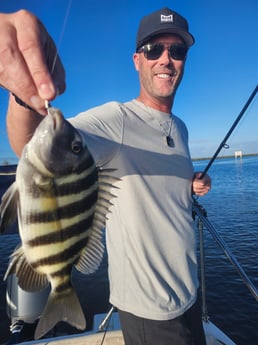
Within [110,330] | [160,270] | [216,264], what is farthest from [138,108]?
[216,264]

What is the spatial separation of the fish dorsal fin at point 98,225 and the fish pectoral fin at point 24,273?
225 mm

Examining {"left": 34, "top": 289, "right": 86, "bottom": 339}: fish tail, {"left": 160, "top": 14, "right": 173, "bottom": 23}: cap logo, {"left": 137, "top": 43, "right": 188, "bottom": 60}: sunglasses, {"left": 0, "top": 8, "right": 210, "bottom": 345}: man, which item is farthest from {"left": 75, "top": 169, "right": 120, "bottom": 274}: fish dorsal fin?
{"left": 160, "top": 14, "right": 173, "bottom": 23}: cap logo

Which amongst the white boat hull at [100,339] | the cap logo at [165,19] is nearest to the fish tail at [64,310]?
the white boat hull at [100,339]

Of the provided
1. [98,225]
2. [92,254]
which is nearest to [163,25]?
[98,225]

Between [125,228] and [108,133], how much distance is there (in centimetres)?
81

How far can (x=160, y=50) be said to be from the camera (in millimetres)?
2998

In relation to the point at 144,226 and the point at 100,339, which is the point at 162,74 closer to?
the point at 144,226

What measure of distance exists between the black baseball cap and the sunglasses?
0.08 meters

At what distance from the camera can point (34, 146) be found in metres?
1.34

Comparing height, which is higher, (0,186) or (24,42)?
(24,42)

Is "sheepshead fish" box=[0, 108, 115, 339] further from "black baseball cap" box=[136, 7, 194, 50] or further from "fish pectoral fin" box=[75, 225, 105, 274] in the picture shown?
"black baseball cap" box=[136, 7, 194, 50]

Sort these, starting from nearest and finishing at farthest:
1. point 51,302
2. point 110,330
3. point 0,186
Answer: point 51,302 < point 110,330 < point 0,186

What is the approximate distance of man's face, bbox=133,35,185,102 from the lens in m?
2.89

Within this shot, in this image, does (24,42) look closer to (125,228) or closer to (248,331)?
(125,228)
